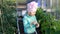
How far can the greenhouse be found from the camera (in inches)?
144

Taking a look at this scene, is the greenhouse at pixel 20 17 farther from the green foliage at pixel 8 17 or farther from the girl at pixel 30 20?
the girl at pixel 30 20

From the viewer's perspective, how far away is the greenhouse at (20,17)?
144 inches

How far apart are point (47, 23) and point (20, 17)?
0.53m

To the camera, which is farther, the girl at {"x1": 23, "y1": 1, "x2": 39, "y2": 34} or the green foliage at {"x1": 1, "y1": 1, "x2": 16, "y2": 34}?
the green foliage at {"x1": 1, "y1": 1, "x2": 16, "y2": 34}

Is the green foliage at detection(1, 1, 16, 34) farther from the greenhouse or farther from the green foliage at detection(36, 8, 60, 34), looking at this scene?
the green foliage at detection(36, 8, 60, 34)

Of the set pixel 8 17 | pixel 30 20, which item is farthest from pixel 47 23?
pixel 8 17

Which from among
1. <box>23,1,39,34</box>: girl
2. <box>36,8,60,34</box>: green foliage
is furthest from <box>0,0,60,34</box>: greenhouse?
<box>23,1,39,34</box>: girl

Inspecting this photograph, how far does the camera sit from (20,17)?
4027mm

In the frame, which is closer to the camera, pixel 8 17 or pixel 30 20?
pixel 30 20

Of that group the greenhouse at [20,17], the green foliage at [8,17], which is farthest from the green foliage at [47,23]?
the green foliage at [8,17]

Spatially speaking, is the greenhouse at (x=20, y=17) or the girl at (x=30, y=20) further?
the greenhouse at (x=20, y=17)

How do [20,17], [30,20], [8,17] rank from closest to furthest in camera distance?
[30,20]
[8,17]
[20,17]

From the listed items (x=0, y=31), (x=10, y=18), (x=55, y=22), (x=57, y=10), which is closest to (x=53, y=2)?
(x=57, y=10)

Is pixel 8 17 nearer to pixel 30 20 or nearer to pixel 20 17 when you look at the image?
pixel 20 17
